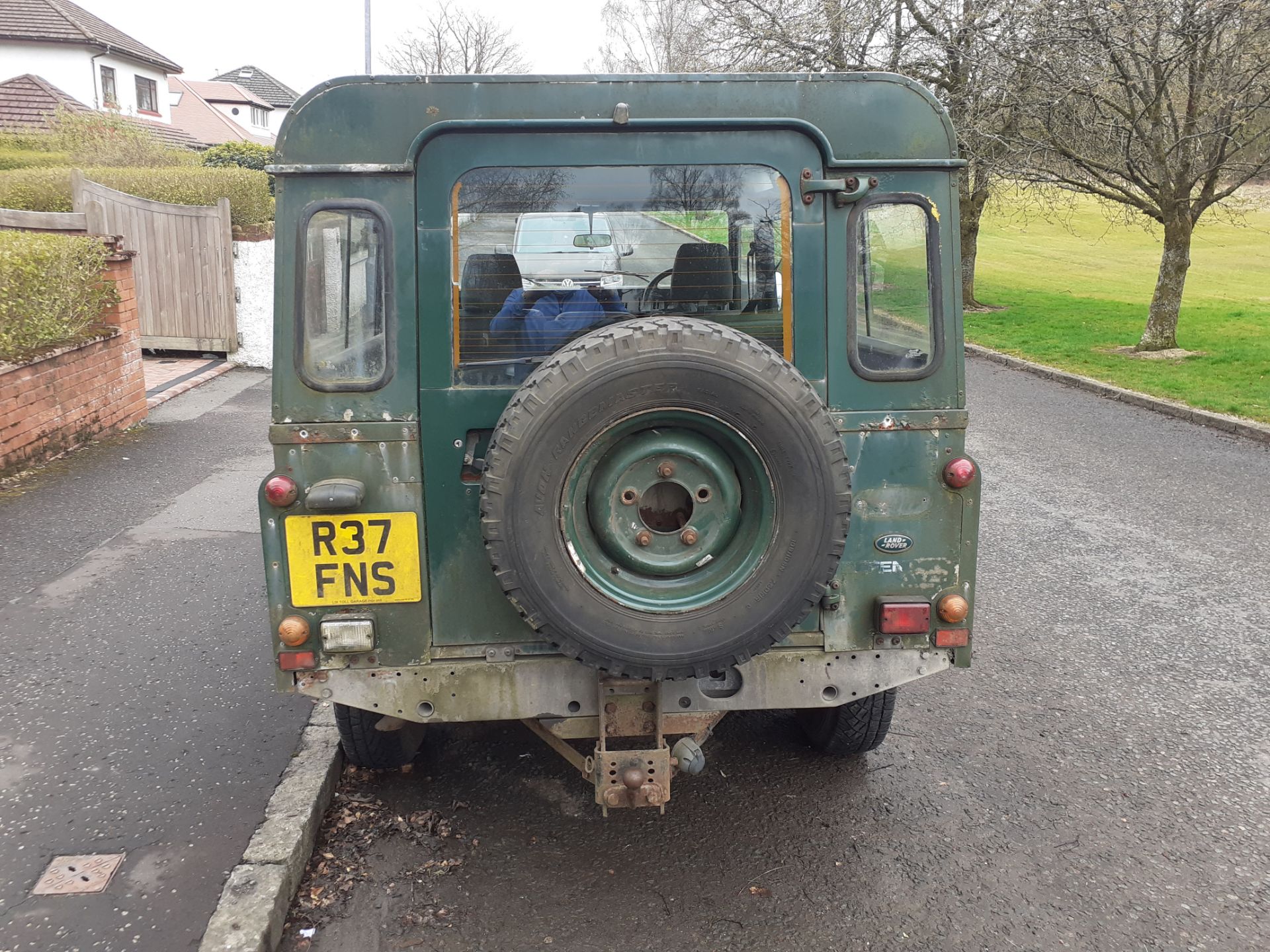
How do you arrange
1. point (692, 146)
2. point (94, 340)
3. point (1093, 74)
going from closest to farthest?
1. point (692, 146)
2. point (94, 340)
3. point (1093, 74)

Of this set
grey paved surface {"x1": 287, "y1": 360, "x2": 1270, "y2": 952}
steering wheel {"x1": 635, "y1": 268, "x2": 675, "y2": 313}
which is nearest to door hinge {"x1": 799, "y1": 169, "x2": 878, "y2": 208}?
steering wheel {"x1": 635, "y1": 268, "x2": 675, "y2": 313}

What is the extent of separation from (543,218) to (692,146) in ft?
1.72

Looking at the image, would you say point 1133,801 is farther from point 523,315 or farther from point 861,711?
point 523,315

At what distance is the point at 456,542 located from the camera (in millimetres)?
3408

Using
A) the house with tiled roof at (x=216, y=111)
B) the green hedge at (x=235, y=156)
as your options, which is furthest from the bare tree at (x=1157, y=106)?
the house with tiled roof at (x=216, y=111)

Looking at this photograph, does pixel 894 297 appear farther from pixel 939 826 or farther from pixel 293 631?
pixel 293 631

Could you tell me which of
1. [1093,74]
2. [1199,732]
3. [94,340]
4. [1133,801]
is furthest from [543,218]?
[1093,74]

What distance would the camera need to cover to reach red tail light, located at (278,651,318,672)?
3.38 metres

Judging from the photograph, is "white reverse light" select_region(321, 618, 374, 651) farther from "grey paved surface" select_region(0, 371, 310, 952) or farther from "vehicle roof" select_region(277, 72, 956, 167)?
"vehicle roof" select_region(277, 72, 956, 167)

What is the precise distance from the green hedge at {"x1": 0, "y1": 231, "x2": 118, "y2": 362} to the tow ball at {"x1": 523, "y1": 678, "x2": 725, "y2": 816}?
6.93m

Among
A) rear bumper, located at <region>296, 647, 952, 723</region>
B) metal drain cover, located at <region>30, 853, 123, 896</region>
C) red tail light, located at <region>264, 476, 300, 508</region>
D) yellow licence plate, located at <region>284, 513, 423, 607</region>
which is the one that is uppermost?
red tail light, located at <region>264, 476, 300, 508</region>

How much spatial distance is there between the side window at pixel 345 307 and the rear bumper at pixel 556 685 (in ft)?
3.19

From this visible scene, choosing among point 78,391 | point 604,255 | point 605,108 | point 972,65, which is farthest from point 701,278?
point 972,65

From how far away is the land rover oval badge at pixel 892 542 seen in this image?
11.5ft
